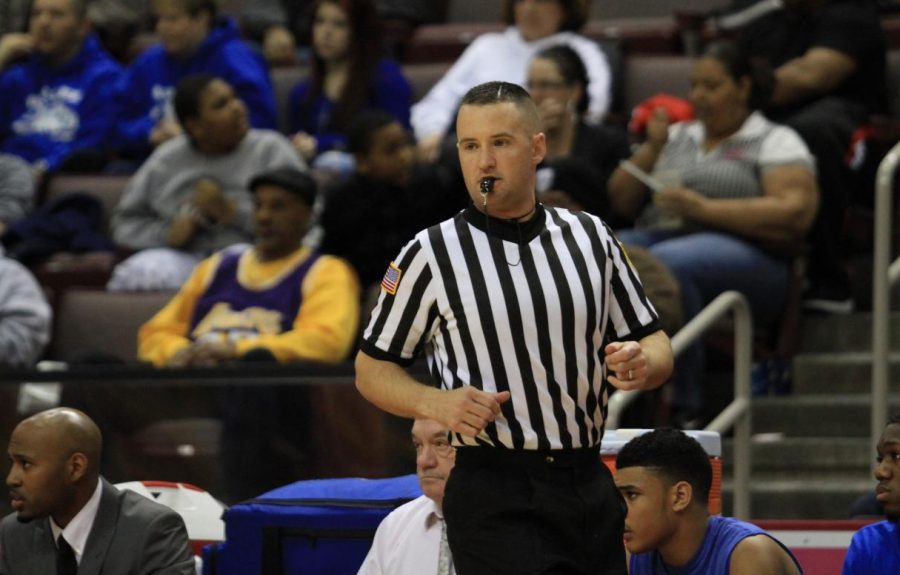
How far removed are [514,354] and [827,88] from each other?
4.45m

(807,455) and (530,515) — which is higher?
(530,515)

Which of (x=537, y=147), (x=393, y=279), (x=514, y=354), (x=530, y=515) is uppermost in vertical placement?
(x=537, y=147)

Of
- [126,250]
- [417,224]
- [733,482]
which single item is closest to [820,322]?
[733,482]

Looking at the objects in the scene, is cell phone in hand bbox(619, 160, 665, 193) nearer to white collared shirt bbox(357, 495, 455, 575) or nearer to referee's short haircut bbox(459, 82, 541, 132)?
white collared shirt bbox(357, 495, 455, 575)

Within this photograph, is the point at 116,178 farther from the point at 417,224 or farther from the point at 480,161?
the point at 480,161

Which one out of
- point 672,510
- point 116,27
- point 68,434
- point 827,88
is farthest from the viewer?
point 116,27

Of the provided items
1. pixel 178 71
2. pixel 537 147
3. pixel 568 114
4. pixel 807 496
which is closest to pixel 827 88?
pixel 568 114

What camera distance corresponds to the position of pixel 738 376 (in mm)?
6234

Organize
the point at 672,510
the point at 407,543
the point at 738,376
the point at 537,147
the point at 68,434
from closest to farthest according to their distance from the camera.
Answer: the point at 537,147 < the point at 672,510 < the point at 407,543 < the point at 68,434 < the point at 738,376

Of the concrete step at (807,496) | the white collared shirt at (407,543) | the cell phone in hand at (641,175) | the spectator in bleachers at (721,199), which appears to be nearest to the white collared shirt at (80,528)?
the white collared shirt at (407,543)

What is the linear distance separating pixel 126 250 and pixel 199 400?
1.99 meters

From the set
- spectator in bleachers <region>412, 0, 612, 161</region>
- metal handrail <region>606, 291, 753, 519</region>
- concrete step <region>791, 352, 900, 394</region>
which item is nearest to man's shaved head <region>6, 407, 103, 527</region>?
metal handrail <region>606, 291, 753, 519</region>

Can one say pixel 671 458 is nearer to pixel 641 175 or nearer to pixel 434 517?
pixel 434 517

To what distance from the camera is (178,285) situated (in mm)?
7293
